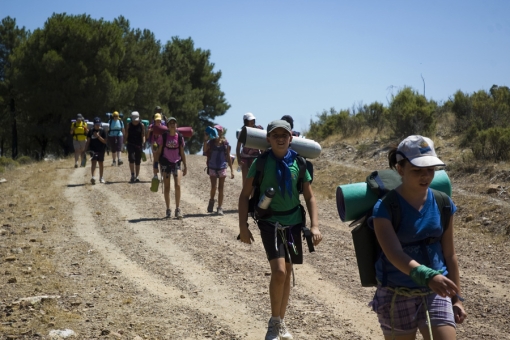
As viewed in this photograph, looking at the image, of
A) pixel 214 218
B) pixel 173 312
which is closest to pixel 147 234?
pixel 214 218

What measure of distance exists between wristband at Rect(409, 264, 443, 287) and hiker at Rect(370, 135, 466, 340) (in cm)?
11

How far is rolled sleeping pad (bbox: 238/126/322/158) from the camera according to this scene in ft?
19.1

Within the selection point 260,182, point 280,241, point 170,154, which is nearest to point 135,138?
point 170,154

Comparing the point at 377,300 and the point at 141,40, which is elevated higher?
the point at 141,40

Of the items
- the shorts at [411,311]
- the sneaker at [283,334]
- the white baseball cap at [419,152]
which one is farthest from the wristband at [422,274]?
the sneaker at [283,334]

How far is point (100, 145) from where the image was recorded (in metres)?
17.3

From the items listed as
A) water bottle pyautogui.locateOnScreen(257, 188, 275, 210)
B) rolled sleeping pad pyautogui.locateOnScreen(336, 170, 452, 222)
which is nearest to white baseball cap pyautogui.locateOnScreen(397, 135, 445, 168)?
rolled sleeping pad pyautogui.locateOnScreen(336, 170, 452, 222)

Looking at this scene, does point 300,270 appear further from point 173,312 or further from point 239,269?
point 173,312

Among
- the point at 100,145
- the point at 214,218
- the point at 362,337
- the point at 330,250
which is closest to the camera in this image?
the point at 362,337

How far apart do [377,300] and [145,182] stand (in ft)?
49.2

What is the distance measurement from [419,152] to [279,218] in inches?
80.6

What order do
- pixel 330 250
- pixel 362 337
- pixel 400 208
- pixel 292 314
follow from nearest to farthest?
pixel 400 208 → pixel 362 337 → pixel 292 314 → pixel 330 250

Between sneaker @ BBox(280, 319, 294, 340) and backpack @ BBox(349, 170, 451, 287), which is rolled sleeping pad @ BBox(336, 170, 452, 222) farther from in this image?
sneaker @ BBox(280, 319, 294, 340)

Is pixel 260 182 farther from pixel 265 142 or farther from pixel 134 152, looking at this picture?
pixel 134 152
